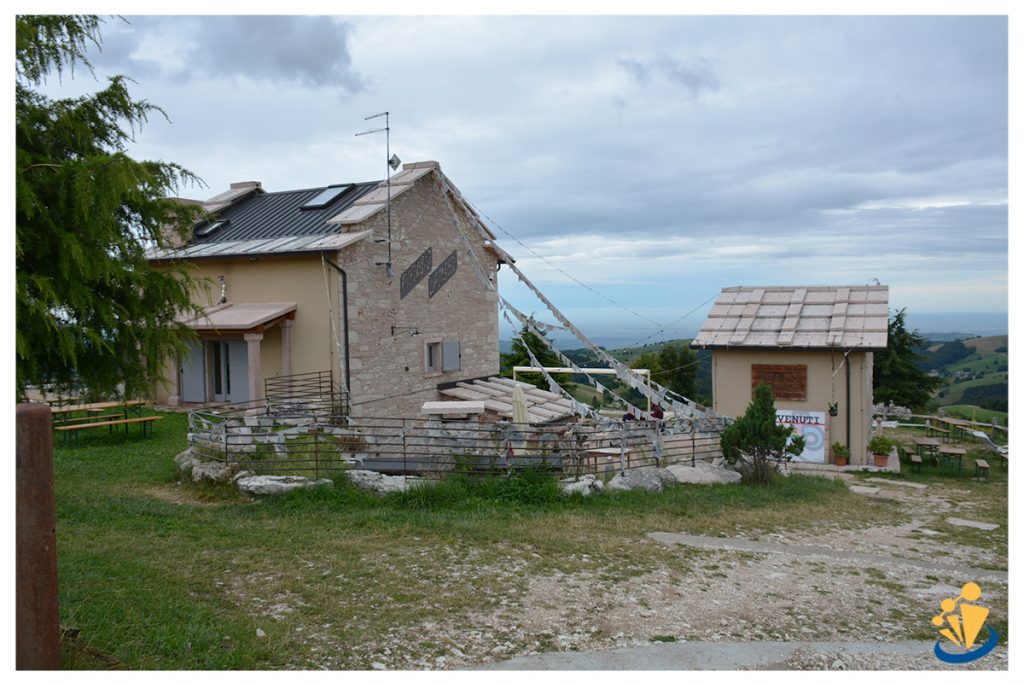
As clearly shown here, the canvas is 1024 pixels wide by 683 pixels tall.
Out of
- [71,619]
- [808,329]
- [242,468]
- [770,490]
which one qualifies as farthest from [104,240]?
[808,329]

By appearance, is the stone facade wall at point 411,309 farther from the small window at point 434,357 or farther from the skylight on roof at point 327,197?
the skylight on roof at point 327,197

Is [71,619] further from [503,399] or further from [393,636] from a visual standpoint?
[503,399]

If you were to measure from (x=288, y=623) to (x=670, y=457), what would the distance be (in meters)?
10.5

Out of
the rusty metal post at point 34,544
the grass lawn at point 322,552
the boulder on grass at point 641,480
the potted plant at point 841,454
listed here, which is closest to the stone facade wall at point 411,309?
the grass lawn at point 322,552

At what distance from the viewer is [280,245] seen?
19359mm

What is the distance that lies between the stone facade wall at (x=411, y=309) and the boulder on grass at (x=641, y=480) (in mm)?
8599

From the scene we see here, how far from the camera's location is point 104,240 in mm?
5559

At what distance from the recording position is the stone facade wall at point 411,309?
62.3ft

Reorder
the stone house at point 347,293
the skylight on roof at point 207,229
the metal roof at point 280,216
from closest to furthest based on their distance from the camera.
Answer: the stone house at point 347,293
the metal roof at point 280,216
the skylight on roof at point 207,229

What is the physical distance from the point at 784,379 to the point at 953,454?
4.72 meters

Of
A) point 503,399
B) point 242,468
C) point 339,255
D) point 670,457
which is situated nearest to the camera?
point 242,468

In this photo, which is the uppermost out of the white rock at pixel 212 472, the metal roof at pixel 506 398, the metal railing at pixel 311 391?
the metal railing at pixel 311 391

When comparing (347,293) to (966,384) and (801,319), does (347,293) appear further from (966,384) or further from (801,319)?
(966,384)

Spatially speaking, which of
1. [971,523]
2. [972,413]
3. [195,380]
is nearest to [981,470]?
[971,523]
